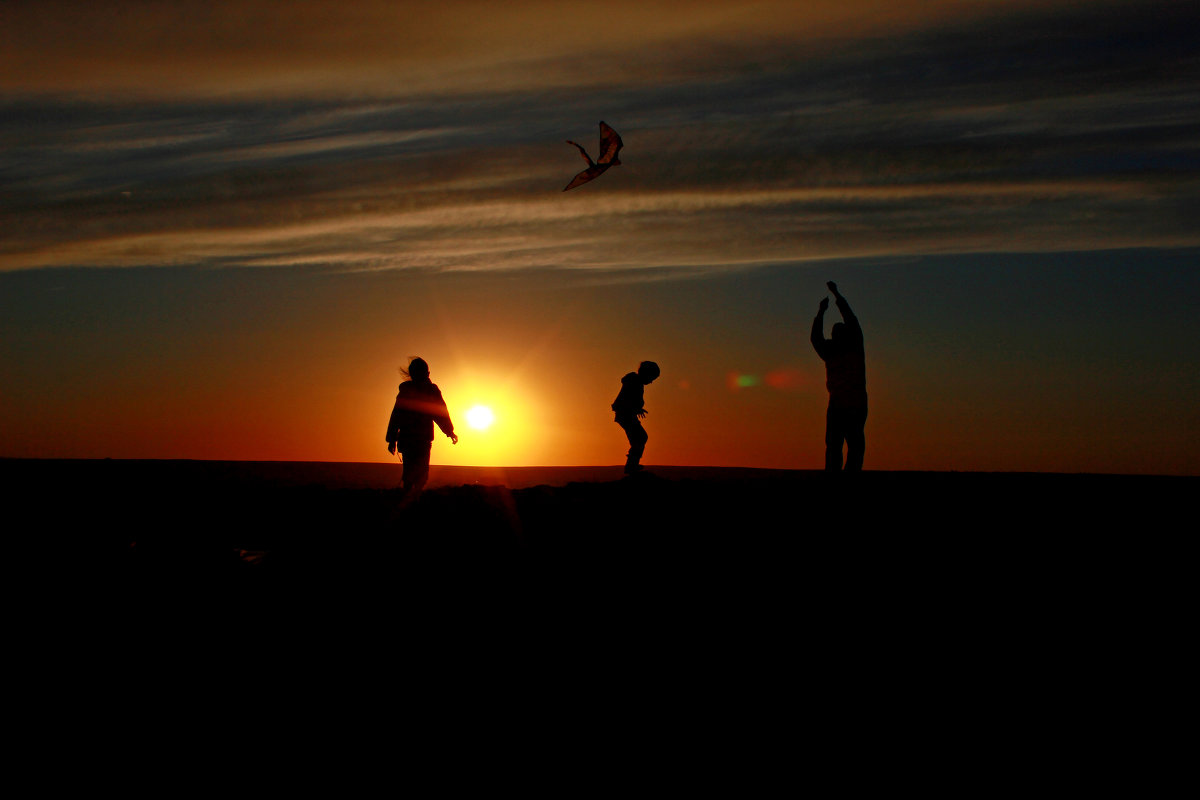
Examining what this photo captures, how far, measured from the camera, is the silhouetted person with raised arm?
49.3 ft

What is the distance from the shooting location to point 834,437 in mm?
12000

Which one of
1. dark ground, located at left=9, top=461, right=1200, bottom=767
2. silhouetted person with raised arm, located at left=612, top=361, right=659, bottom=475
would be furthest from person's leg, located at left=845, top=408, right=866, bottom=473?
silhouetted person with raised arm, located at left=612, top=361, right=659, bottom=475

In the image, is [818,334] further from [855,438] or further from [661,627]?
[661,627]

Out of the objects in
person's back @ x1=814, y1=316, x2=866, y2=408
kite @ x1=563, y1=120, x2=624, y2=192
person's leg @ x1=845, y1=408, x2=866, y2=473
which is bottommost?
person's leg @ x1=845, y1=408, x2=866, y2=473

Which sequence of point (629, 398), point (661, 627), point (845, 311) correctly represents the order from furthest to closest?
point (629, 398) → point (845, 311) → point (661, 627)

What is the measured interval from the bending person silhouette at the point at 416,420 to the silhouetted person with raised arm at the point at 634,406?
2509 mm

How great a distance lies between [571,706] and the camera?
6.84m

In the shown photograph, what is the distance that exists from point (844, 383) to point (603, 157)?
3.58 m

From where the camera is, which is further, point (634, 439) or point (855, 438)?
point (634, 439)

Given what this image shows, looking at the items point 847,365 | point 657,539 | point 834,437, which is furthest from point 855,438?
point 657,539

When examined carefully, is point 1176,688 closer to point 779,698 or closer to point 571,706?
point 779,698

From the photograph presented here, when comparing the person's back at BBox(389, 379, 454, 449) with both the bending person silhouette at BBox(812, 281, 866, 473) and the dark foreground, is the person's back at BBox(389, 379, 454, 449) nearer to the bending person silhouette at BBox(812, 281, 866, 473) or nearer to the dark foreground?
the dark foreground

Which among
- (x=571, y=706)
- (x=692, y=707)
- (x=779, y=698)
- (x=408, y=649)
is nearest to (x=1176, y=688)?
(x=779, y=698)

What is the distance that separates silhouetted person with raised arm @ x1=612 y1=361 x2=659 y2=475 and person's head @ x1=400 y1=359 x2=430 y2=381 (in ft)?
8.88
